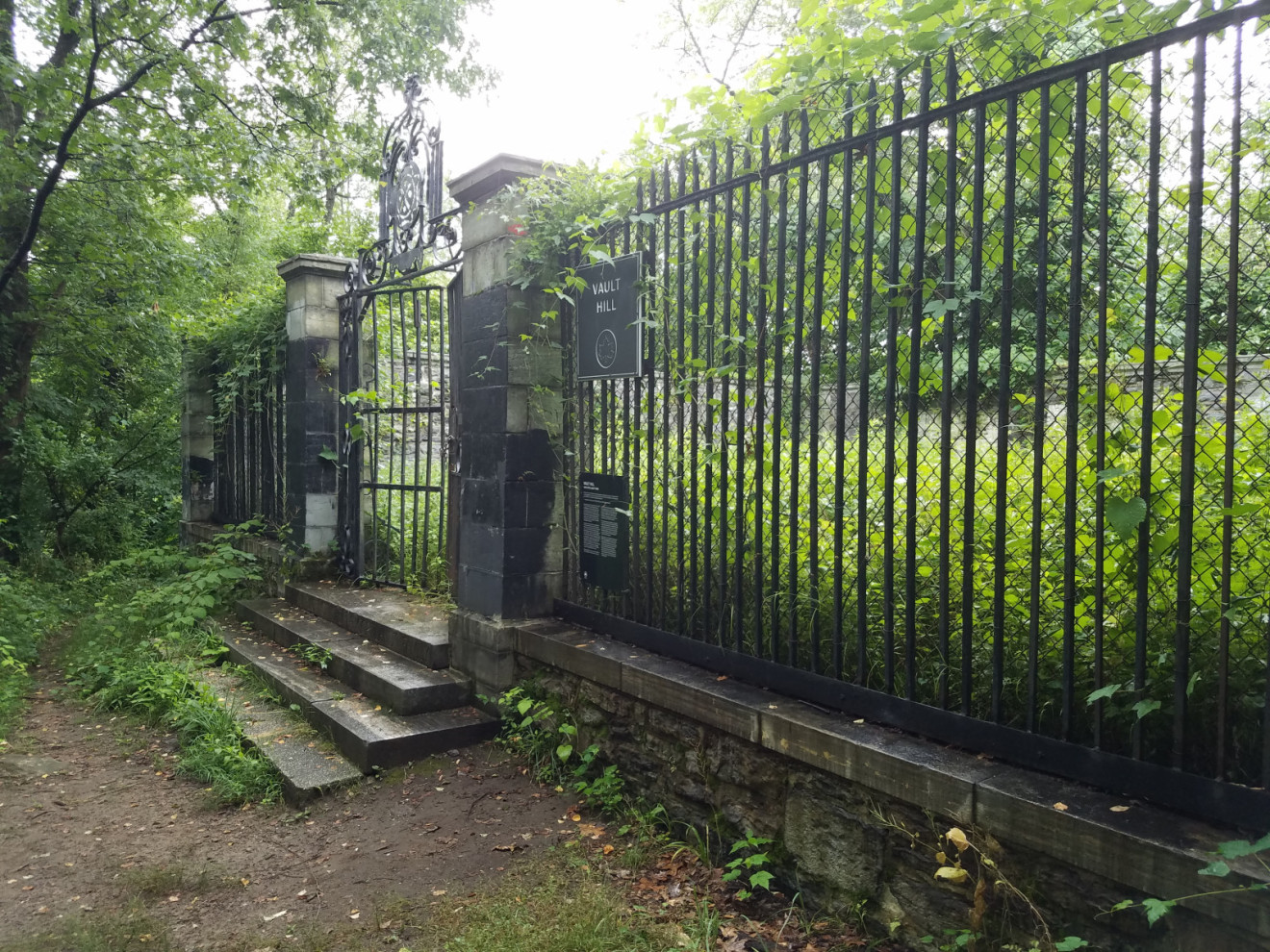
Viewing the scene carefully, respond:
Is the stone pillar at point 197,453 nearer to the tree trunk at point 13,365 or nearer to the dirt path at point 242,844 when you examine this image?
the tree trunk at point 13,365

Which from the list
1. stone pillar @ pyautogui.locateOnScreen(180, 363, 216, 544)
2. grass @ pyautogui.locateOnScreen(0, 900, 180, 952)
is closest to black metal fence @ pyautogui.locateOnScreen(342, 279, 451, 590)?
grass @ pyautogui.locateOnScreen(0, 900, 180, 952)

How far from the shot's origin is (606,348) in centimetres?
446

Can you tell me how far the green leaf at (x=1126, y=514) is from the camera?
2.31 meters

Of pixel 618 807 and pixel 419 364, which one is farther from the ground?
pixel 419 364

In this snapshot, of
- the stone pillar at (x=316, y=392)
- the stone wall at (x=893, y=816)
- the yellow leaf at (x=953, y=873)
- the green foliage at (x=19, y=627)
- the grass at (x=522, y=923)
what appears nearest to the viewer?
the stone wall at (x=893, y=816)

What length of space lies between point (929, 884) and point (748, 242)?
2541 mm

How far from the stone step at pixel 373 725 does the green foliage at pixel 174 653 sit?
38 cm

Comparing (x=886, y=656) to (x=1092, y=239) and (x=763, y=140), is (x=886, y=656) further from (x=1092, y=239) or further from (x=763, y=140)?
(x=763, y=140)

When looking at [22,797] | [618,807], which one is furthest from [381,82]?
[618,807]

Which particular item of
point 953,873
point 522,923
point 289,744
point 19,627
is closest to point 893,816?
point 953,873

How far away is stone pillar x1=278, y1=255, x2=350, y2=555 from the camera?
750 cm

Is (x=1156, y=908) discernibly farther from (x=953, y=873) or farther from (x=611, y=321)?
(x=611, y=321)

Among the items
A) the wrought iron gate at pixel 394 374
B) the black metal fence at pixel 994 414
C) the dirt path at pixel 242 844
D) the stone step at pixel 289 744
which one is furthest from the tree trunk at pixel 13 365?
the black metal fence at pixel 994 414

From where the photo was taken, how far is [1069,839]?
2277 mm
